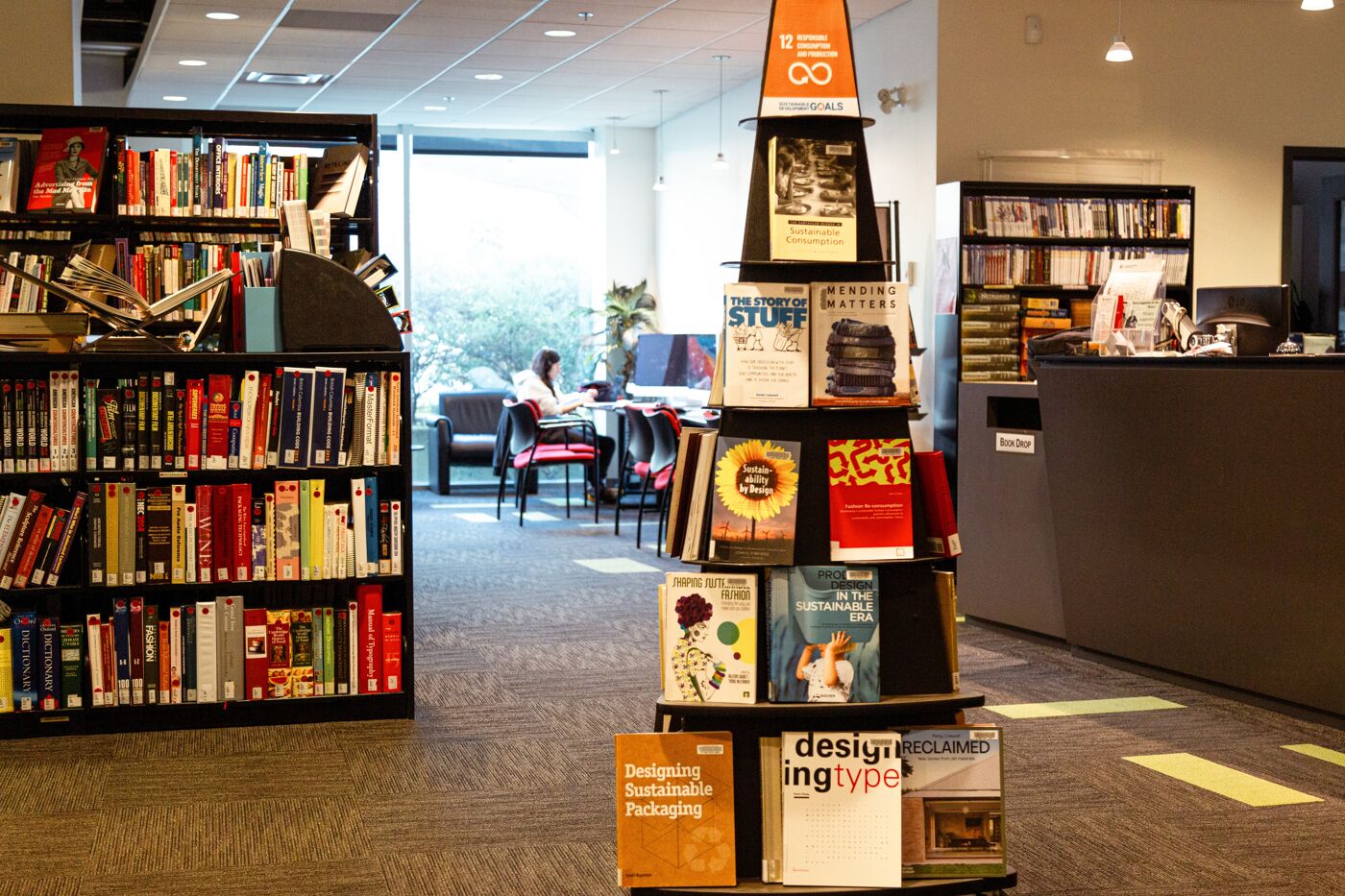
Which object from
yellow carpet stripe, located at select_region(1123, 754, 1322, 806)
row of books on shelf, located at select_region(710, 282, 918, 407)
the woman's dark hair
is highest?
the woman's dark hair

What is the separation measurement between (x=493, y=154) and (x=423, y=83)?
240cm

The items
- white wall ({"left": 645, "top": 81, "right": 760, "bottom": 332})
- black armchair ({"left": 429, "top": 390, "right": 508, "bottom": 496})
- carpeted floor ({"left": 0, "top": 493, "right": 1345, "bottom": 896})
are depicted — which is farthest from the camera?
black armchair ({"left": 429, "top": 390, "right": 508, "bottom": 496})

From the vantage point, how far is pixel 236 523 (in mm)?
4480

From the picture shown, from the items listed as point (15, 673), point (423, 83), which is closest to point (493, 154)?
point (423, 83)

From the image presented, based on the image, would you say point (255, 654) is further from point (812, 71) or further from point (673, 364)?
point (673, 364)

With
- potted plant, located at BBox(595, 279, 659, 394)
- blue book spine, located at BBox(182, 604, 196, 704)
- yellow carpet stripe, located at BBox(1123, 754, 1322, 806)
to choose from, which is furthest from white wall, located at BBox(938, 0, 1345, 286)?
blue book spine, located at BBox(182, 604, 196, 704)

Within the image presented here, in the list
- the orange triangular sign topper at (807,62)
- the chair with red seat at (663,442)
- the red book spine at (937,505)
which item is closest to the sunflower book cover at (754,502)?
the red book spine at (937,505)

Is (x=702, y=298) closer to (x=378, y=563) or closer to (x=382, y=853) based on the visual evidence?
(x=378, y=563)

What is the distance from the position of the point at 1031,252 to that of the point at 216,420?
195 inches

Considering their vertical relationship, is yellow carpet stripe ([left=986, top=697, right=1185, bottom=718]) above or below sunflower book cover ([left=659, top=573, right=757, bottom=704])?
below

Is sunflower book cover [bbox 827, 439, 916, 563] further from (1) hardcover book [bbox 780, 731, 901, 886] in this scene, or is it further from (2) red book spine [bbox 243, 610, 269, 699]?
(2) red book spine [bbox 243, 610, 269, 699]

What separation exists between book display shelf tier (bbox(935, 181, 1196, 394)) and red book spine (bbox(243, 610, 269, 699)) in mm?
4396

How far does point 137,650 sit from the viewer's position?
4438 mm

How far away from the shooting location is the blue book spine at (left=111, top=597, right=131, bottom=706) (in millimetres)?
4402
